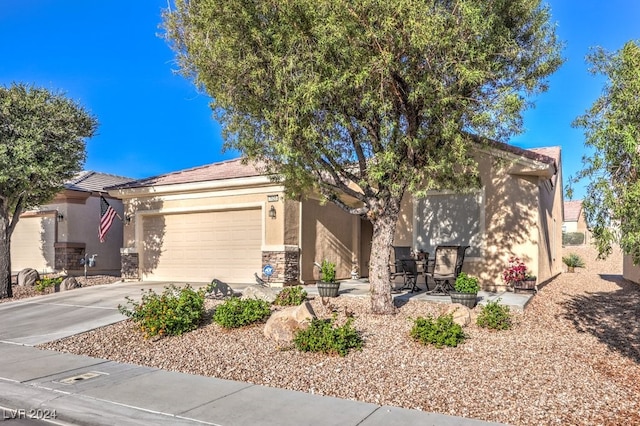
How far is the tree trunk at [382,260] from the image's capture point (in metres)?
8.38

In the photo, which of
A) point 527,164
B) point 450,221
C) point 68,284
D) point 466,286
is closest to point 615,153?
point 466,286

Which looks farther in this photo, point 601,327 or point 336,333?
point 601,327

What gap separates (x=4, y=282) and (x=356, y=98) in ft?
36.6

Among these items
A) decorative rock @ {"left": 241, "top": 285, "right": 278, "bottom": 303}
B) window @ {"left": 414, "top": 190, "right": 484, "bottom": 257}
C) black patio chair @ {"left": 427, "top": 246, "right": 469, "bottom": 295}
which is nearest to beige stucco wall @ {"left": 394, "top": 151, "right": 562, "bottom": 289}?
window @ {"left": 414, "top": 190, "right": 484, "bottom": 257}

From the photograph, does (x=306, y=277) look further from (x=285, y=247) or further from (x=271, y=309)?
(x=271, y=309)

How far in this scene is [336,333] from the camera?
6461 mm

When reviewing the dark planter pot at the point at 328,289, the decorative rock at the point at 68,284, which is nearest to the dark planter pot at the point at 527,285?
the dark planter pot at the point at 328,289

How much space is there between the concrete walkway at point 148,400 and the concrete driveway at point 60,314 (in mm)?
976

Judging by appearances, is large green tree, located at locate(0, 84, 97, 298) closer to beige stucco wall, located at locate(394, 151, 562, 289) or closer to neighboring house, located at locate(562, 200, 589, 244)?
beige stucco wall, located at locate(394, 151, 562, 289)

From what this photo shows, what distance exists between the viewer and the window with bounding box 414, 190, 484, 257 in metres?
12.0

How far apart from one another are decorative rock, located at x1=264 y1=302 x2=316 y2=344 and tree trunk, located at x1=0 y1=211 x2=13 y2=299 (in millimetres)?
9314

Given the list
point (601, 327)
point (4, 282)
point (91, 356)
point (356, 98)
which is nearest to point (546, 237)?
point (601, 327)

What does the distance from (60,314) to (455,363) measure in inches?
324

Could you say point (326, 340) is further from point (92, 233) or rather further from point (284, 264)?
point (92, 233)
